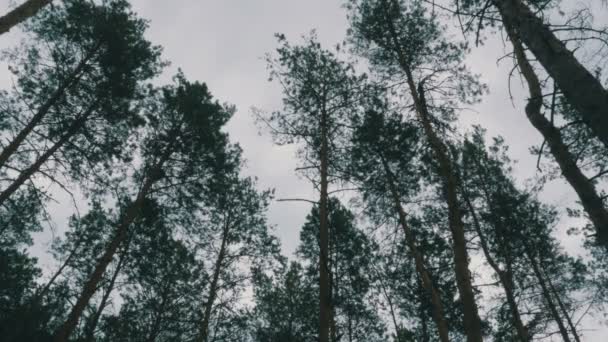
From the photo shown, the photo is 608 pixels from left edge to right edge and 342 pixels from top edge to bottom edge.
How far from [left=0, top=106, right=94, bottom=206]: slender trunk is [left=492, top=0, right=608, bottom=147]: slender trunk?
9.86 meters

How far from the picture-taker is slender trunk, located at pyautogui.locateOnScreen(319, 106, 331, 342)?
5.87 meters

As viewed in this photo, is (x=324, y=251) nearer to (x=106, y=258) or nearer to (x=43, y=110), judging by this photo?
(x=106, y=258)

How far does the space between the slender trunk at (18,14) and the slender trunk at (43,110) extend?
15.2 ft

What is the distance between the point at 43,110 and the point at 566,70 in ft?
36.8

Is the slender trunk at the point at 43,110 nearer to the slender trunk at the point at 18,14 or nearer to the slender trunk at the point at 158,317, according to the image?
the slender trunk at the point at 18,14

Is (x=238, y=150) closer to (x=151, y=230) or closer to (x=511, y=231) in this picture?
(x=151, y=230)

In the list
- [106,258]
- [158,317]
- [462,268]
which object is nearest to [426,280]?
[462,268]

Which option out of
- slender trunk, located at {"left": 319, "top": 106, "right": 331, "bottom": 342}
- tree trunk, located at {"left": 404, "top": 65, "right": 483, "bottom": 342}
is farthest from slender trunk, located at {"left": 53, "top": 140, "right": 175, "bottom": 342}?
tree trunk, located at {"left": 404, "top": 65, "right": 483, "bottom": 342}

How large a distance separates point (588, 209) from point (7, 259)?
19063 millimetres

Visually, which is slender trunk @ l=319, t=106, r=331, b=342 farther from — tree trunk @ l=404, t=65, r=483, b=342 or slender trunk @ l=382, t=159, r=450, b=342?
slender trunk @ l=382, t=159, r=450, b=342

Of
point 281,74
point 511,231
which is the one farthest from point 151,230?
point 511,231

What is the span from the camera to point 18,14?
4898mm

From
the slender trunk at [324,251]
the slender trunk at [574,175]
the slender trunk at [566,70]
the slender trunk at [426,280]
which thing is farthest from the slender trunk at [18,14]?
the slender trunk at [426,280]

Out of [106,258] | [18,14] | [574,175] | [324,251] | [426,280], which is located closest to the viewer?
[574,175]
